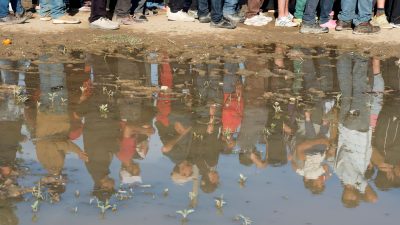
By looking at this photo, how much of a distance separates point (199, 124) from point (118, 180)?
5.85 feet

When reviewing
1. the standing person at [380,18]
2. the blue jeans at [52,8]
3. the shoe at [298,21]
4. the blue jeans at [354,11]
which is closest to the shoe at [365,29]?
the blue jeans at [354,11]

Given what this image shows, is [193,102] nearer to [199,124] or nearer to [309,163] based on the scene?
Result: [199,124]

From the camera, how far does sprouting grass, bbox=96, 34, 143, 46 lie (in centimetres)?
1211

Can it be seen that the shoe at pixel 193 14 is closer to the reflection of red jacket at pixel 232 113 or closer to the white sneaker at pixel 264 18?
the white sneaker at pixel 264 18

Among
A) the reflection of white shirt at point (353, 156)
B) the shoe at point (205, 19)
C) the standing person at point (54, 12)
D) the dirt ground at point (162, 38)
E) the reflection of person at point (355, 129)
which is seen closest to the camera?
the reflection of person at point (355, 129)

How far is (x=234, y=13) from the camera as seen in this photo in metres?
14.2

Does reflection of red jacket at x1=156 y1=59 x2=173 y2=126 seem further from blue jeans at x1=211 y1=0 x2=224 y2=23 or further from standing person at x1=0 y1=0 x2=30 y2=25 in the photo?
standing person at x1=0 y1=0 x2=30 y2=25

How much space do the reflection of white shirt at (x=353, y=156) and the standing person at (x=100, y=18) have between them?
633cm

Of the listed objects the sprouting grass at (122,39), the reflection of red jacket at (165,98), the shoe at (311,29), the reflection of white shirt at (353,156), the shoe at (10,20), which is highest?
the reflection of white shirt at (353,156)

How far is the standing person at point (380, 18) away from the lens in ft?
45.9

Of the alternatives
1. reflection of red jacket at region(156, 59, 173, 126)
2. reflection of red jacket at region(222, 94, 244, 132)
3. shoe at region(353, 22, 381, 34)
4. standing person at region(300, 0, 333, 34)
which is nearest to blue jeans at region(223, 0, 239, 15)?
standing person at region(300, 0, 333, 34)

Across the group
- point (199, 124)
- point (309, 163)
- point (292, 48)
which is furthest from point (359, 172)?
point (292, 48)

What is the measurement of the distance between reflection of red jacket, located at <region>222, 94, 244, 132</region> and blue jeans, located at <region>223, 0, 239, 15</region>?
17.9 feet

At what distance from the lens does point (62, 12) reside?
13641 mm
